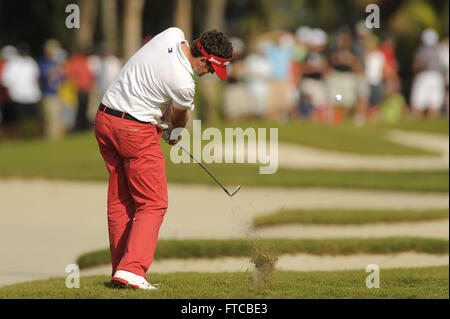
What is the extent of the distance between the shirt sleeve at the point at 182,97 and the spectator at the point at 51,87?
50.7 ft

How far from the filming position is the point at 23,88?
22469 millimetres

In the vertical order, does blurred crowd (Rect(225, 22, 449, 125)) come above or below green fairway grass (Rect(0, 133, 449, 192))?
above

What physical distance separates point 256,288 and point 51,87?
1583cm

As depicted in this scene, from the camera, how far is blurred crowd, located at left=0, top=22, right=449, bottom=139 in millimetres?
22750

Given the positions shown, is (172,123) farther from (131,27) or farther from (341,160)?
(131,27)

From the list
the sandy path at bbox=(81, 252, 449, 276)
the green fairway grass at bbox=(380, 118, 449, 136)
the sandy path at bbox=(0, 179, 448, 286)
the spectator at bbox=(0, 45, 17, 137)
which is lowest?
the sandy path at bbox=(81, 252, 449, 276)

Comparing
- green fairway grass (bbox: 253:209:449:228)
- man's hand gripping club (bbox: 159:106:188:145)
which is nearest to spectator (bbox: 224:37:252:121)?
green fairway grass (bbox: 253:209:449:228)

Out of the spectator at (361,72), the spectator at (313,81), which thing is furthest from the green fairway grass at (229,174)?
the spectator at (361,72)

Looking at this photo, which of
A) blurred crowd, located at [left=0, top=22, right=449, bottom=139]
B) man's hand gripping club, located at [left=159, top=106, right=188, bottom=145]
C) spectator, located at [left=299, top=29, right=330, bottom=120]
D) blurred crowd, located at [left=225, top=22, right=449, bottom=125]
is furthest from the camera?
spectator, located at [left=299, top=29, right=330, bottom=120]

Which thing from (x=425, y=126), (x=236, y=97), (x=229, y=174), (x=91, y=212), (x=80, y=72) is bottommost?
(x=91, y=212)

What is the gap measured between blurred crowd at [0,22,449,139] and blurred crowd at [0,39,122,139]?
24 mm

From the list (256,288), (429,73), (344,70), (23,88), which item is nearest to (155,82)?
(256,288)

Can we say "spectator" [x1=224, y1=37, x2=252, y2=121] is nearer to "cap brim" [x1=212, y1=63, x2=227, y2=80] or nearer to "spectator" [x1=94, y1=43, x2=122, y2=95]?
"spectator" [x1=94, y1=43, x2=122, y2=95]

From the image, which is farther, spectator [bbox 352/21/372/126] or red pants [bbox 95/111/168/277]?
spectator [bbox 352/21/372/126]
